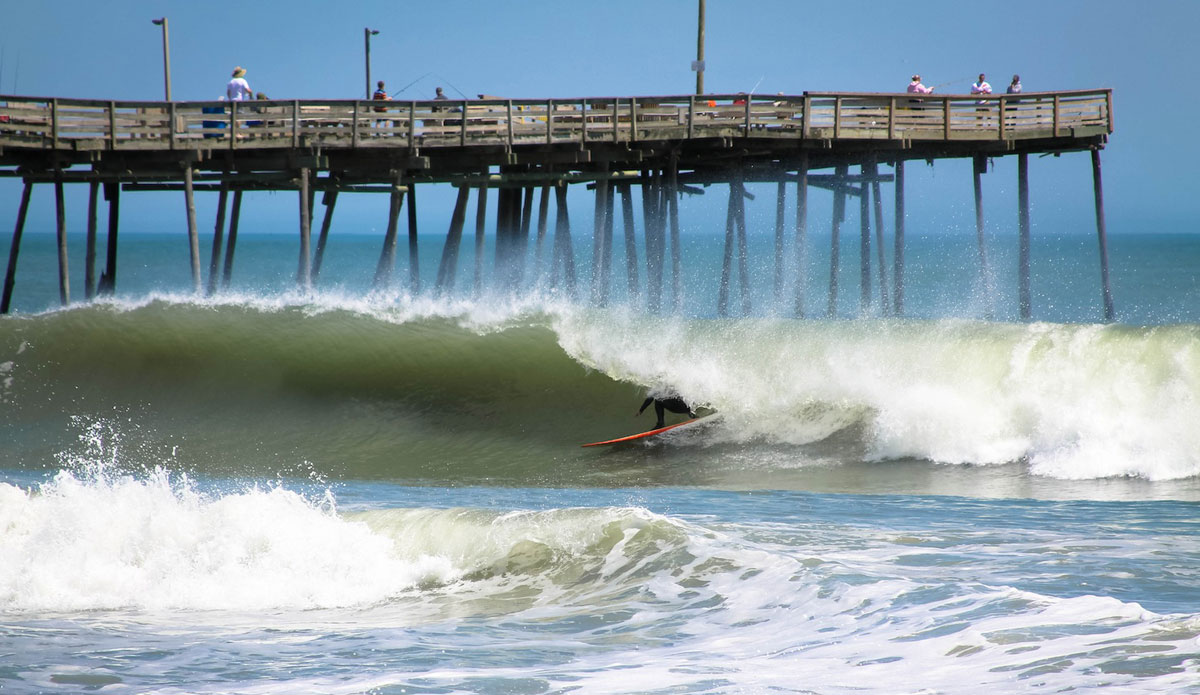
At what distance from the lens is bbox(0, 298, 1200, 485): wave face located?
12.4 metres

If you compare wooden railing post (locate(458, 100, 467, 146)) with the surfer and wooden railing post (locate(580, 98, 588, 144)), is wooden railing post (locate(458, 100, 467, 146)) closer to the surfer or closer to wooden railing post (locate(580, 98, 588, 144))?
wooden railing post (locate(580, 98, 588, 144))

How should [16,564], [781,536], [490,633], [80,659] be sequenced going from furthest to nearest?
[781,536] → [16,564] → [490,633] → [80,659]

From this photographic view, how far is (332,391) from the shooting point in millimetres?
15500

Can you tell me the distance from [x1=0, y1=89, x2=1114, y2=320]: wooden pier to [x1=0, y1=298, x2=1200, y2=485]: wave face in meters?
2.22

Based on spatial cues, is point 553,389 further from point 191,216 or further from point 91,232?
point 91,232

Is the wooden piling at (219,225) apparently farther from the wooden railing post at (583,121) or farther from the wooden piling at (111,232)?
the wooden railing post at (583,121)

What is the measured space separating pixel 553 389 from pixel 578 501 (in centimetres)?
513

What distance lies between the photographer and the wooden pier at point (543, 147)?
18.0m

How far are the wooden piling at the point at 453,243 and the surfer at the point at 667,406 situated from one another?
716 cm

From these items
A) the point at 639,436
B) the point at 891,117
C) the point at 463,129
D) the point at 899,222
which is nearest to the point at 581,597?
the point at 639,436

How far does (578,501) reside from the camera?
10.0 m

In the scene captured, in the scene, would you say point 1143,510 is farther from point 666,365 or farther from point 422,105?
Result: point 422,105

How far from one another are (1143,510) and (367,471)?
721cm

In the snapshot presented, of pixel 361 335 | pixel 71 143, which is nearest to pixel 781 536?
pixel 361 335
